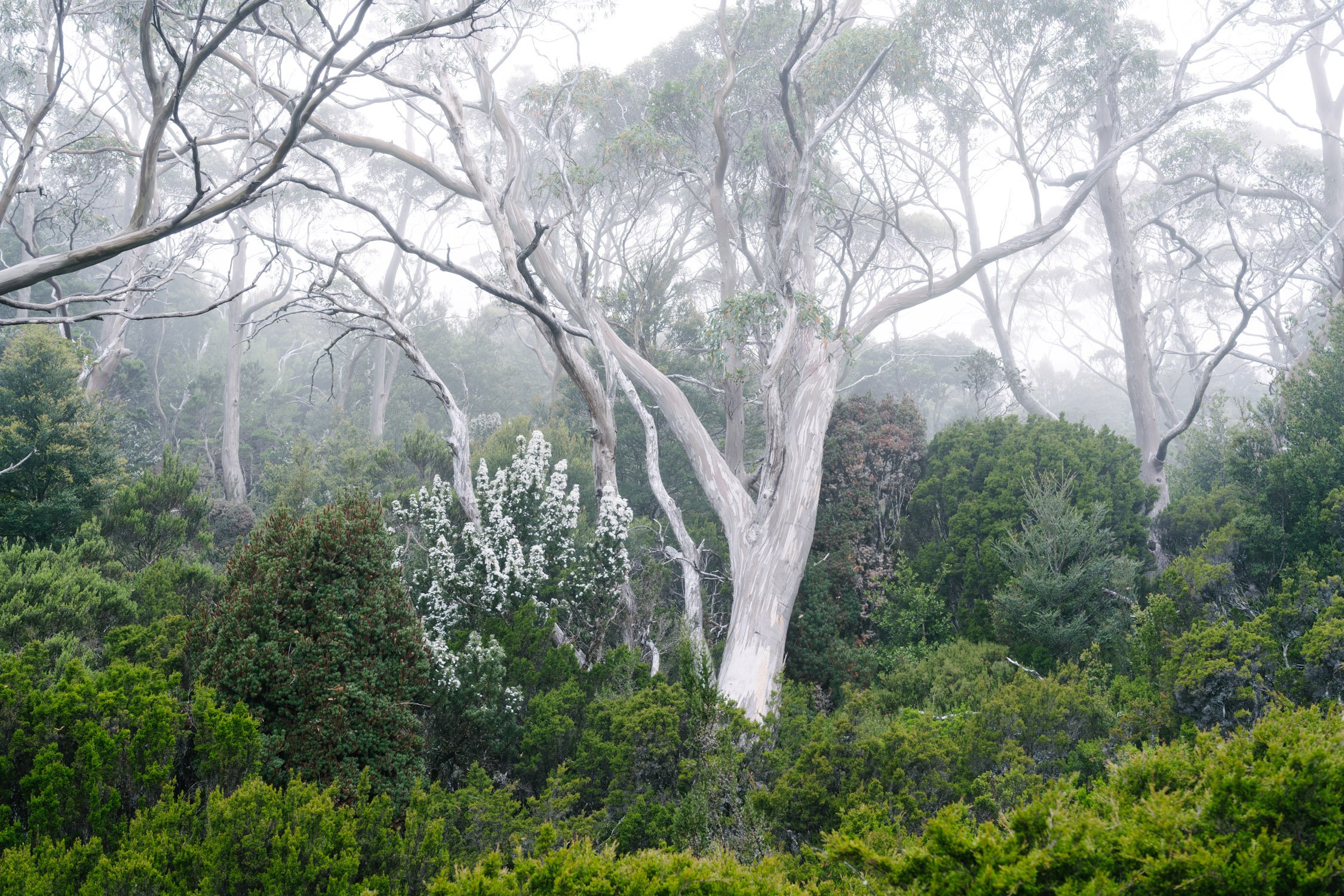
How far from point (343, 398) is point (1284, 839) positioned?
24.0m

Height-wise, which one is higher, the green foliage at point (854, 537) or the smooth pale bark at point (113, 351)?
the smooth pale bark at point (113, 351)

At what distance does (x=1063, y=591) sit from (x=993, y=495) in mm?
2101

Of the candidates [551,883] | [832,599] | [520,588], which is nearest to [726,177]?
[832,599]

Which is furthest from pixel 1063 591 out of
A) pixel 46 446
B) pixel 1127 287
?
pixel 46 446

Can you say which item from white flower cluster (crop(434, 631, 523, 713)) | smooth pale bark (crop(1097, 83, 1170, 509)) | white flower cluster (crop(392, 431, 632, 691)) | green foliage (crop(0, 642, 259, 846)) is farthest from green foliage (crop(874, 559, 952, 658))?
green foliage (crop(0, 642, 259, 846))

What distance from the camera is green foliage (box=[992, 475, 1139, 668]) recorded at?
26.3 feet

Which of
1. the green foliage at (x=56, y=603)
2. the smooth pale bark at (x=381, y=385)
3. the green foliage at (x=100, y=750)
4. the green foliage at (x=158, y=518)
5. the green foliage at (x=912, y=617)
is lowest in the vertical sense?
the green foliage at (x=100, y=750)

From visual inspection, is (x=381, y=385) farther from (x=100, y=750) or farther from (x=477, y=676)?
(x=100, y=750)

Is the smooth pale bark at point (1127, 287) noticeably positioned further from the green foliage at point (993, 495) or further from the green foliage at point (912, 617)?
the green foliage at point (912, 617)

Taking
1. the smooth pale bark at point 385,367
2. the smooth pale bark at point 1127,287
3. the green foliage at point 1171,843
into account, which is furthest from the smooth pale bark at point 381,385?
the green foliage at point 1171,843

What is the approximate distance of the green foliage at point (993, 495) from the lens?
9445 millimetres

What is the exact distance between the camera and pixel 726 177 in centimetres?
1398

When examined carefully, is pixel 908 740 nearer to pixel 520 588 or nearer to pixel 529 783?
pixel 529 783

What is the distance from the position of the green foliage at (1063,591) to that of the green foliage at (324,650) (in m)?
6.59
